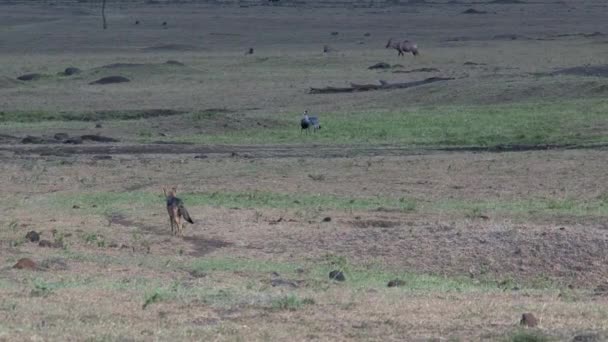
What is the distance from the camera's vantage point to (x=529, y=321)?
858 cm

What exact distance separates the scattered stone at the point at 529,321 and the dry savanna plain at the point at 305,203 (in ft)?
0.14

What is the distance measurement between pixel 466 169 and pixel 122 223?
22.4ft

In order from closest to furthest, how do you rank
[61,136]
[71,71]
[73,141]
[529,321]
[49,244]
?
[529,321], [49,244], [73,141], [61,136], [71,71]

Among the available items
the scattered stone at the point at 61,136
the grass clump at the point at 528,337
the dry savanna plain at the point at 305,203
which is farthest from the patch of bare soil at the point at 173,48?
the grass clump at the point at 528,337

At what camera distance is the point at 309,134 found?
26656 millimetres

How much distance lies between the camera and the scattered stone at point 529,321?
8542 millimetres

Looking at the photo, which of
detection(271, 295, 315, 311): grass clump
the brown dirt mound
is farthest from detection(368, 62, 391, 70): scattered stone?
detection(271, 295, 315, 311): grass clump

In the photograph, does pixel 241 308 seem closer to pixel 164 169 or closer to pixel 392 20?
pixel 164 169

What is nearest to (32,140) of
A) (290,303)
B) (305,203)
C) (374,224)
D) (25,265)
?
(305,203)

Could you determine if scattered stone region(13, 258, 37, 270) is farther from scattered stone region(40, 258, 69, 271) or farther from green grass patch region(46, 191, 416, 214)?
green grass patch region(46, 191, 416, 214)

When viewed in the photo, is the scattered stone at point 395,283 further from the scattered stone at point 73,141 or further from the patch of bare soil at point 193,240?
the scattered stone at point 73,141

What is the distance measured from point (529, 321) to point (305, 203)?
28.8 ft

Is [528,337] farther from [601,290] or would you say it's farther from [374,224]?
[374,224]

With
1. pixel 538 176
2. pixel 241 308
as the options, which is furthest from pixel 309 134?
pixel 241 308
